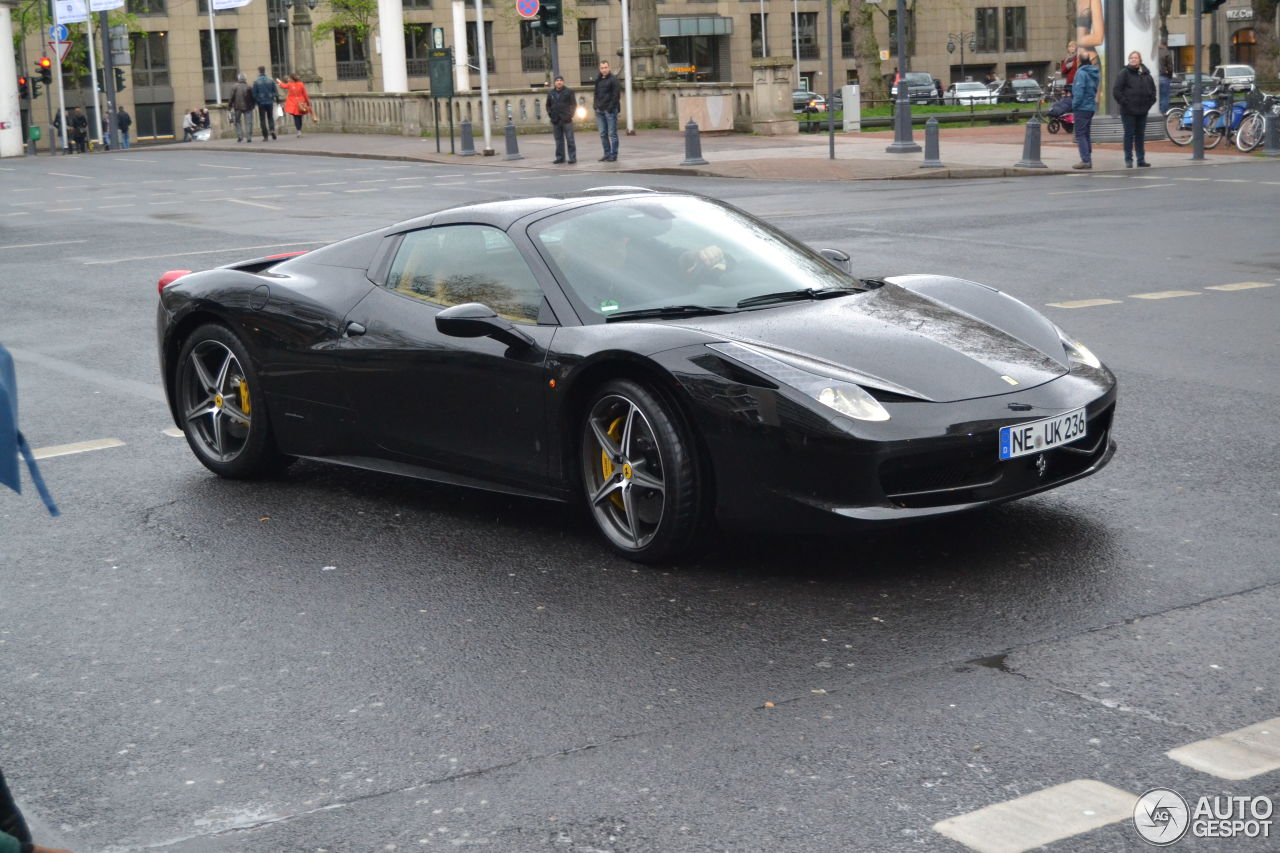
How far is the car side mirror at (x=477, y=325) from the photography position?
6023mm

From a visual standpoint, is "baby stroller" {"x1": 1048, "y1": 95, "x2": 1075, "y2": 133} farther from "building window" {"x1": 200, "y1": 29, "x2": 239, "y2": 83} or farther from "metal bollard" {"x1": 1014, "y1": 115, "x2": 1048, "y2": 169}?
"building window" {"x1": 200, "y1": 29, "x2": 239, "y2": 83}

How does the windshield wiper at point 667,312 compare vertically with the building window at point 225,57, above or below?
below

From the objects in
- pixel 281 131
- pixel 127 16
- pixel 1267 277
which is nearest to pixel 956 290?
pixel 1267 277

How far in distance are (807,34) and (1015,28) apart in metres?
12.5

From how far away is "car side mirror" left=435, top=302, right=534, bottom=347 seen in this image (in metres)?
6.02

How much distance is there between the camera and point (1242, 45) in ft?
315

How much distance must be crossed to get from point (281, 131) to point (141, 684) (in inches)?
2022

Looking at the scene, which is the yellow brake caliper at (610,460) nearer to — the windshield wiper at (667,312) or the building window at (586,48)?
the windshield wiper at (667,312)

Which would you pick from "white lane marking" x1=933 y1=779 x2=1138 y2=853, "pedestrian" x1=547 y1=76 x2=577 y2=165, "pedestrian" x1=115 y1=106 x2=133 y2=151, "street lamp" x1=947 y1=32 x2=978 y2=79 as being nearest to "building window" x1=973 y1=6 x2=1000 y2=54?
"street lamp" x1=947 y1=32 x2=978 y2=79

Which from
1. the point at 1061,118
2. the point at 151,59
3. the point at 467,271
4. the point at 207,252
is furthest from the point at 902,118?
the point at 151,59

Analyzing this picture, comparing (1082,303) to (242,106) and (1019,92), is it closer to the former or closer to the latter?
(242,106)

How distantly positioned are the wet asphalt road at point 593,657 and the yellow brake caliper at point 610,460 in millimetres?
242

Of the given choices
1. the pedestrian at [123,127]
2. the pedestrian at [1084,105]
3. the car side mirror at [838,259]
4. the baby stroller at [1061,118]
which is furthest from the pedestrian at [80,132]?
the car side mirror at [838,259]

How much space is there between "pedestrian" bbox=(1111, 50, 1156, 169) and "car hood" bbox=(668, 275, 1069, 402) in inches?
864
